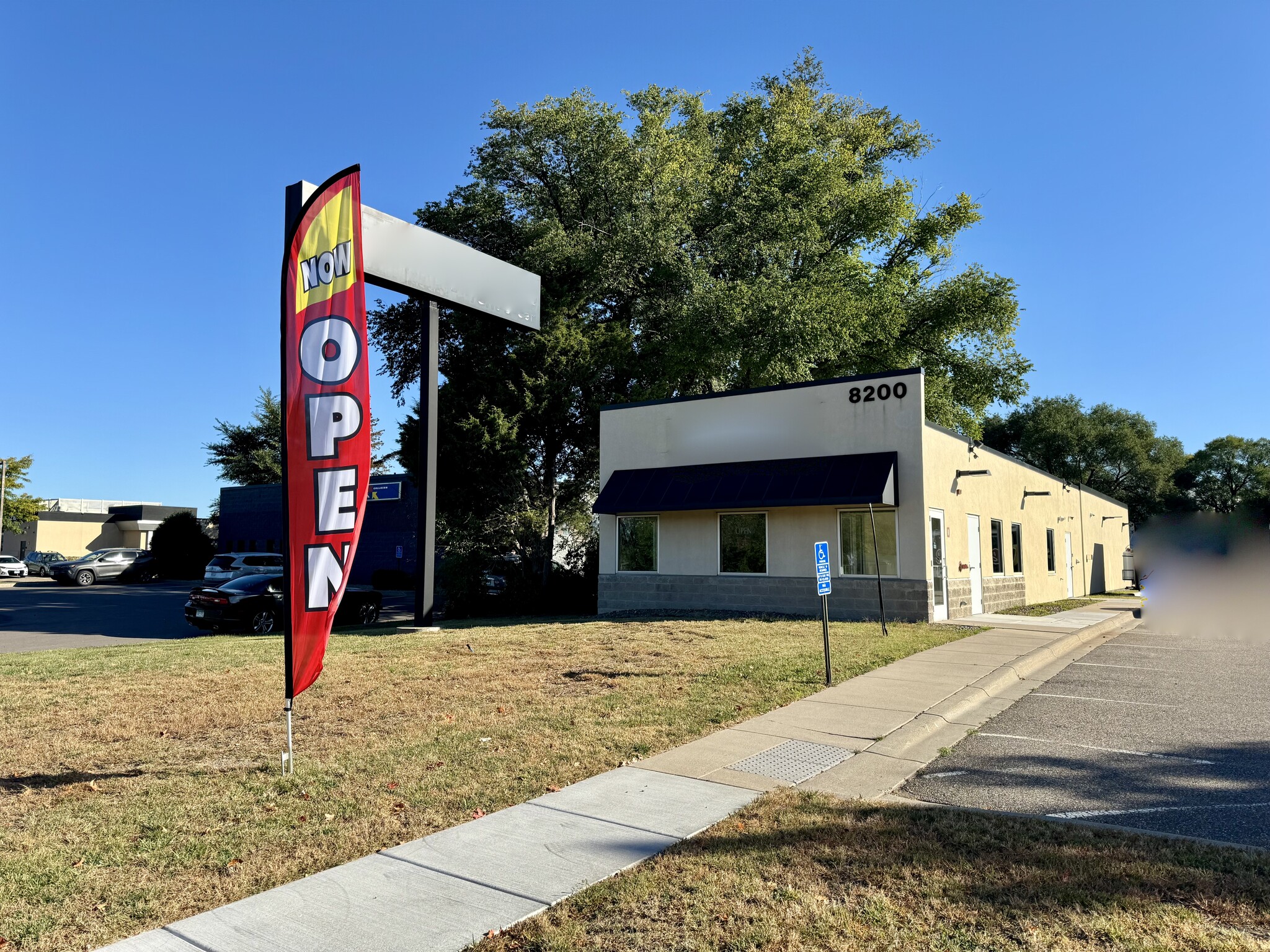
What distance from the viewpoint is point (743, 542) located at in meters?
19.4

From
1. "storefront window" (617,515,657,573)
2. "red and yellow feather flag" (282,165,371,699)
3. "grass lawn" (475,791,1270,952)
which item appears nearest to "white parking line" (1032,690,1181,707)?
"grass lawn" (475,791,1270,952)

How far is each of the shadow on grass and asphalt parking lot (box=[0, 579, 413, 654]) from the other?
34.8 ft

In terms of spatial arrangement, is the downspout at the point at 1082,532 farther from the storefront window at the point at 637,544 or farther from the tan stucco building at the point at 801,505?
the storefront window at the point at 637,544

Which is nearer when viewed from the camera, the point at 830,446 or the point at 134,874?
the point at 134,874

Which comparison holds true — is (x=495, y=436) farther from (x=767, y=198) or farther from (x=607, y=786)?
(x=607, y=786)

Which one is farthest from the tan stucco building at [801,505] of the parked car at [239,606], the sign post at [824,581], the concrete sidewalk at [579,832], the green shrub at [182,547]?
the green shrub at [182,547]

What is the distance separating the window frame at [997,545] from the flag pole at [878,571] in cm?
507

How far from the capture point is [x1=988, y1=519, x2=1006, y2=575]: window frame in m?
21.5

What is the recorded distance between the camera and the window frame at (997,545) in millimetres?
21516

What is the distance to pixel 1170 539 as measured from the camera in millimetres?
39469

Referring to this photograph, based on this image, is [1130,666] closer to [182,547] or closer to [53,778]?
[53,778]

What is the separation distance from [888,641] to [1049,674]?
2590mm

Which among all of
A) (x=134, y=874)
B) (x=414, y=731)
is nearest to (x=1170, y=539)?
(x=414, y=731)

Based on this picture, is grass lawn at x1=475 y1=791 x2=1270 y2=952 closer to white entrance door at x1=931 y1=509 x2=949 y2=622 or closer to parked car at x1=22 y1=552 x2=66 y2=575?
white entrance door at x1=931 y1=509 x2=949 y2=622
